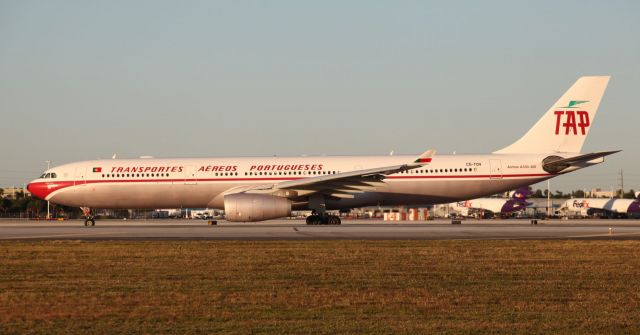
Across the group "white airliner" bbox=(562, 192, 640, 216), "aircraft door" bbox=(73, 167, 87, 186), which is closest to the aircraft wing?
"aircraft door" bbox=(73, 167, 87, 186)

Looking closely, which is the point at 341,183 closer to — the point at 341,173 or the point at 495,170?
the point at 341,173

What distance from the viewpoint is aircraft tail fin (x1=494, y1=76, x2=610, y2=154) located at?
39.2 m

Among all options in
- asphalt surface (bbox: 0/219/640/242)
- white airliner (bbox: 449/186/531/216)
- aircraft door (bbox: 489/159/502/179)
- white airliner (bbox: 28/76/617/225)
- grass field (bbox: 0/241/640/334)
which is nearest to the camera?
grass field (bbox: 0/241/640/334)

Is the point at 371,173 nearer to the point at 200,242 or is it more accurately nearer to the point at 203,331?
the point at 200,242

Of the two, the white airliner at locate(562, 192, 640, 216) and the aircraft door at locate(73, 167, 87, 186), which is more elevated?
the aircraft door at locate(73, 167, 87, 186)

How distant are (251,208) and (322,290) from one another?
826 inches

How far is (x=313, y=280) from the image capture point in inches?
535

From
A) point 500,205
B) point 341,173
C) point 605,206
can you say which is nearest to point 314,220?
point 341,173

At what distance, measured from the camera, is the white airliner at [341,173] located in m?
37.7

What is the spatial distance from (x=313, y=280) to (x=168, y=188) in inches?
1033

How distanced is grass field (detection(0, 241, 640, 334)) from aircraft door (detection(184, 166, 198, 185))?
18.3 metres

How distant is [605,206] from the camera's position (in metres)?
84.1

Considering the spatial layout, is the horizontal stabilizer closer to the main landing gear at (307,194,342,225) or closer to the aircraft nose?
the main landing gear at (307,194,342,225)

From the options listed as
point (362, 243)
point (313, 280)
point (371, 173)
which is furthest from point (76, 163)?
point (313, 280)
